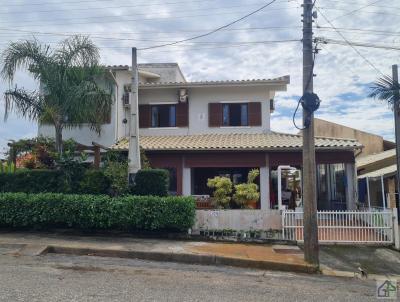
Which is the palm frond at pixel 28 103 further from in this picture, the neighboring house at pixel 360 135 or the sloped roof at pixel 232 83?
the neighboring house at pixel 360 135

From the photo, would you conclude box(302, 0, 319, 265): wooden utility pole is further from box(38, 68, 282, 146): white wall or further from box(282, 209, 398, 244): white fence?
box(38, 68, 282, 146): white wall

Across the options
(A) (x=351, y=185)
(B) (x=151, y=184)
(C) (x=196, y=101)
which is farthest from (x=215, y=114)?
(B) (x=151, y=184)

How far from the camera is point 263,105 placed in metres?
19.8

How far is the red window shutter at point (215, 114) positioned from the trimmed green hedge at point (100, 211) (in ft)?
25.5

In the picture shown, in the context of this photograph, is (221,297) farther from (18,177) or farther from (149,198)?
(18,177)

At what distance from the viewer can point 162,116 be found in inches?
813

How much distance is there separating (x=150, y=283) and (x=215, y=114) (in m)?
13.1

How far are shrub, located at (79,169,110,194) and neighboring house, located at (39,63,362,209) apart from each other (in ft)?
12.5

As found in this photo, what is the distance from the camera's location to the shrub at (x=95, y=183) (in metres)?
13.3

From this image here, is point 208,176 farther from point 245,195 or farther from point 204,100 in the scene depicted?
point 245,195

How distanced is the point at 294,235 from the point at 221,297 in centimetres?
661

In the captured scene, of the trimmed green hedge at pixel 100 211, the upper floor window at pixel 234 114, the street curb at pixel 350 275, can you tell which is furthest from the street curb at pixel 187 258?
the upper floor window at pixel 234 114

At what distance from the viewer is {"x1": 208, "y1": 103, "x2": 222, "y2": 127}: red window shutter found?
792 inches

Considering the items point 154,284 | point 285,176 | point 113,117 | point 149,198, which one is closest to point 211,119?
point 113,117
